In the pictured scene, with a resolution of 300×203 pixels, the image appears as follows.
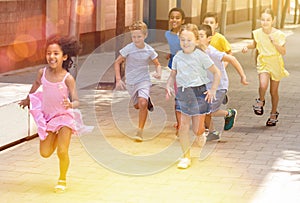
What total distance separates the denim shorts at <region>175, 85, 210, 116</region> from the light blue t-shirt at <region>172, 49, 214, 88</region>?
58 mm

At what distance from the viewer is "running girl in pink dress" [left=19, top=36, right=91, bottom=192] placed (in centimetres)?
744

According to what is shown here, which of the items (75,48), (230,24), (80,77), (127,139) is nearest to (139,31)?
(127,139)

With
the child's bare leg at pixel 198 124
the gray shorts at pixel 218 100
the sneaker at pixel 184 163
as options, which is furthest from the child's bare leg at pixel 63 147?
the gray shorts at pixel 218 100

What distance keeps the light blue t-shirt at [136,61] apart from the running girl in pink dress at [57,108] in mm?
2317

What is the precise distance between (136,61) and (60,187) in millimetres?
2891

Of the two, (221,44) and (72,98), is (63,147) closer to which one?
(72,98)

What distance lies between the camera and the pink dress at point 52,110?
7457mm

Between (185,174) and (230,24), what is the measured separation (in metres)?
29.9

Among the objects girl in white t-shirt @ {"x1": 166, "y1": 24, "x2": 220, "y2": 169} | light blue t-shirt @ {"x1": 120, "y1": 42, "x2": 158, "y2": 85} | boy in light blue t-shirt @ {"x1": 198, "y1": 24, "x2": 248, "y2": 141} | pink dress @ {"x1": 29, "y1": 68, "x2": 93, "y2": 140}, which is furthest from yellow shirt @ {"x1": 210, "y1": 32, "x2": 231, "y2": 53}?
pink dress @ {"x1": 29, "y1": 68, "x2": 93, "y2": 140}

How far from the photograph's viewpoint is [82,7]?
2080 centimetres

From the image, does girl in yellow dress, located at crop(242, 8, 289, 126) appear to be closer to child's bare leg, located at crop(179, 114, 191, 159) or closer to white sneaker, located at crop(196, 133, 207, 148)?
white sneaker, located at crop(196, 133, 207, 148)

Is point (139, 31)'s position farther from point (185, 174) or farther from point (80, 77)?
point (80, 77)

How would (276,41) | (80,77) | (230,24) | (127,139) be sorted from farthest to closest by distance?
1. (230,24)
2. (80,77)
3. (276,41)
4. (127,139)

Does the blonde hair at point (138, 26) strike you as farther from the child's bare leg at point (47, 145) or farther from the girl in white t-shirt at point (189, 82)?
the child's bare leg at point (47, 145)
